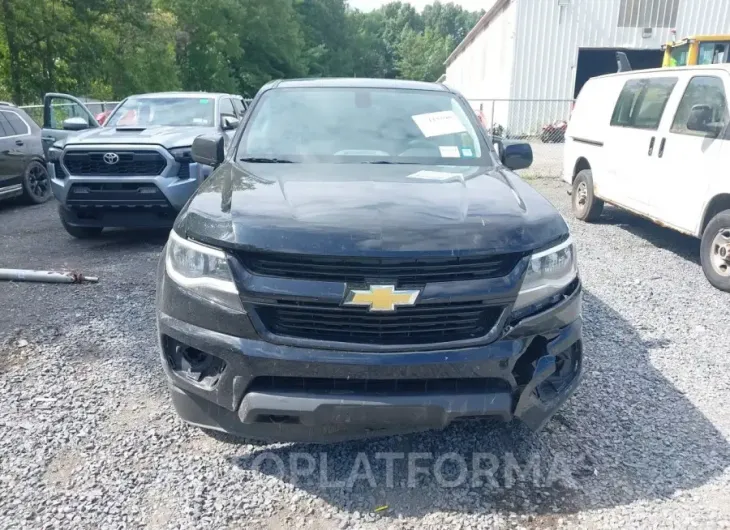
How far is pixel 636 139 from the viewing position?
6875mm

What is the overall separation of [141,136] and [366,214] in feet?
16.7

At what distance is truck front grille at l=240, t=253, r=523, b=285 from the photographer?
2342mm

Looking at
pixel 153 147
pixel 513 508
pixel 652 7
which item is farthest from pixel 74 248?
pixel 652 7

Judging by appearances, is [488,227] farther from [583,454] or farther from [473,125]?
[473,125]

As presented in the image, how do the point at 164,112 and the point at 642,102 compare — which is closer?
the point at 642,102

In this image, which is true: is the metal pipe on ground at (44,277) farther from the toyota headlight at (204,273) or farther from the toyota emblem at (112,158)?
the toyota headlight at (204,273)

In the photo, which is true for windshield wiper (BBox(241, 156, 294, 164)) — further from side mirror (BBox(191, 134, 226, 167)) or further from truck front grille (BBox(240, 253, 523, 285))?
truck front grille (BBox(240, 253, 523, 285))

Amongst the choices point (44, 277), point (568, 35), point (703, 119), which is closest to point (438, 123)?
point (703, 119)

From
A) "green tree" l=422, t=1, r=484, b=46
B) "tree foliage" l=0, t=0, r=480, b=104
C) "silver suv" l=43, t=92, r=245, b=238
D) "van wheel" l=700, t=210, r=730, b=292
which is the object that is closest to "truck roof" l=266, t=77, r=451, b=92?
"silver suv" l=43, t=92, r=245, b=238

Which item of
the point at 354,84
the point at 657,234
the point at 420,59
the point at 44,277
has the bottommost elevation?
the point at 657,234

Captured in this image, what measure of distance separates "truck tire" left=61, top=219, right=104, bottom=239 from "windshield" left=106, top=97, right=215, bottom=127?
1420mm

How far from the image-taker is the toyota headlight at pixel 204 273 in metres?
2.39

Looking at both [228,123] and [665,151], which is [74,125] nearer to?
[228,123]

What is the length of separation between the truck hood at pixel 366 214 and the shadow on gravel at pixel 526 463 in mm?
849
